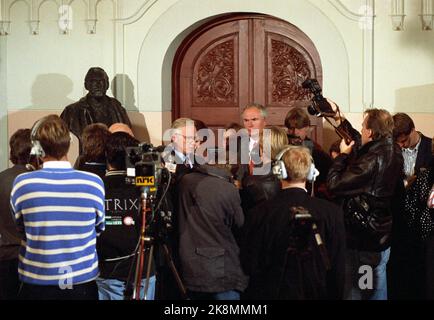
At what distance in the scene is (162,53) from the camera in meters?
9.56

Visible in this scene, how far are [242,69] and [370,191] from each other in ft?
12.2

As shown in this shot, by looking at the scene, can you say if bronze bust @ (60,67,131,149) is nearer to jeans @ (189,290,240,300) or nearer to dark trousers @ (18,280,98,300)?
jeans @ (189,290,240,300)

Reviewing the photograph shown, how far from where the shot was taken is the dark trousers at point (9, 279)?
5881 millimetres

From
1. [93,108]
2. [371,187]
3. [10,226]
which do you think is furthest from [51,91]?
[371,187]

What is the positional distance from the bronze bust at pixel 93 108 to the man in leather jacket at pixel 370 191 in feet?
10.3

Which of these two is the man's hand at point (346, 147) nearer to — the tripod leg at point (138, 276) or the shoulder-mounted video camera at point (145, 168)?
the shoulder-mounted video camera at point (145, 168)

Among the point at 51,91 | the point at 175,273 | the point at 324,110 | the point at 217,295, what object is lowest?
the point at 217,295

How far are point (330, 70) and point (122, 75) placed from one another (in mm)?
2288

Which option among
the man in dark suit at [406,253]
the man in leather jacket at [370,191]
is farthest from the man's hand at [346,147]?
the man in dark suit at [406,253]

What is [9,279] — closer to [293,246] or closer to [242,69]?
[293,246]

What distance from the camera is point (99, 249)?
556cm

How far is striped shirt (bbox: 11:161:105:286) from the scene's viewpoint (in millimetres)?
4820

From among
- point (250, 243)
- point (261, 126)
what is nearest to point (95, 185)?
point (250, 243)

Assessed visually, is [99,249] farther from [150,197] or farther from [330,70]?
[330,70]
